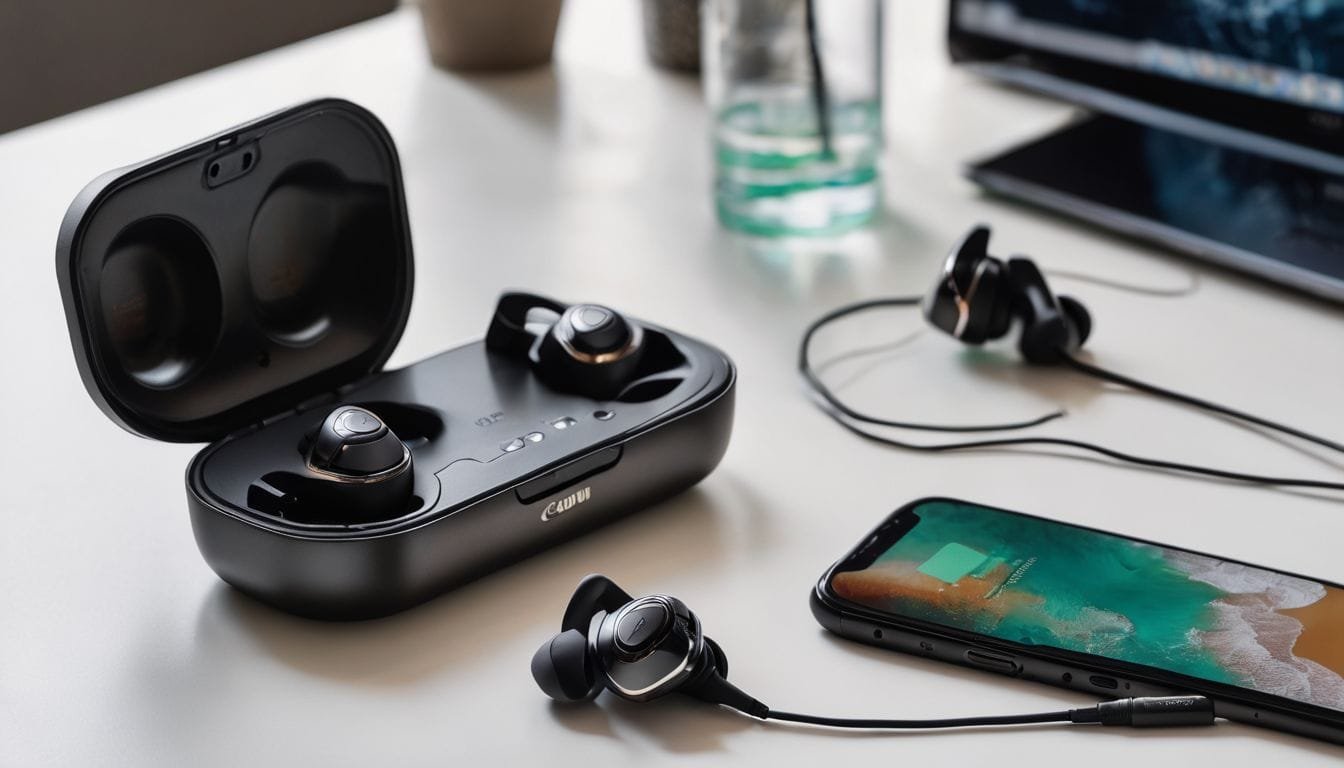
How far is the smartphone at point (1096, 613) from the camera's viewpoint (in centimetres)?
57

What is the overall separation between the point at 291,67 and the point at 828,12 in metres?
0.55

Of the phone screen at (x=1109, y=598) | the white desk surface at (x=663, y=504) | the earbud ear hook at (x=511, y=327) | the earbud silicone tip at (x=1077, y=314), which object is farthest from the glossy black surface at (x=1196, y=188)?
the earbud ear hook at (x=511, y=327)

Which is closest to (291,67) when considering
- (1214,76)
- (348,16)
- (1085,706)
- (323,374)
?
(348,16)

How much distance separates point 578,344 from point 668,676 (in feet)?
0.67

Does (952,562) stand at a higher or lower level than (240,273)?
lower

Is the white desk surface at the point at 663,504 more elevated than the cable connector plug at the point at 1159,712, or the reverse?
the white desk surface at the point at 663,504

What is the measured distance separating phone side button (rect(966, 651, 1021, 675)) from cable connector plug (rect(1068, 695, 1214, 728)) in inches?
1.5

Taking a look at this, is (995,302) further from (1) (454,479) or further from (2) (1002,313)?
(1) (454,479)

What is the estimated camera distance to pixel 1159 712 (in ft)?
1.84

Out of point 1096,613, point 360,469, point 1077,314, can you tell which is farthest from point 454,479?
point 1077,314

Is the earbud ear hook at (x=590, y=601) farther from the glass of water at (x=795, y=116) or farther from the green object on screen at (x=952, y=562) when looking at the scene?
the glass of water at (x=795, y=116)

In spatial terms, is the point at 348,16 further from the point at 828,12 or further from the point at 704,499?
the point at 704,499

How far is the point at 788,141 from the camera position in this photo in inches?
39.2

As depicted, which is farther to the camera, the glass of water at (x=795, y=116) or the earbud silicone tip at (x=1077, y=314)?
the glass of water at (x=795, y=116)
